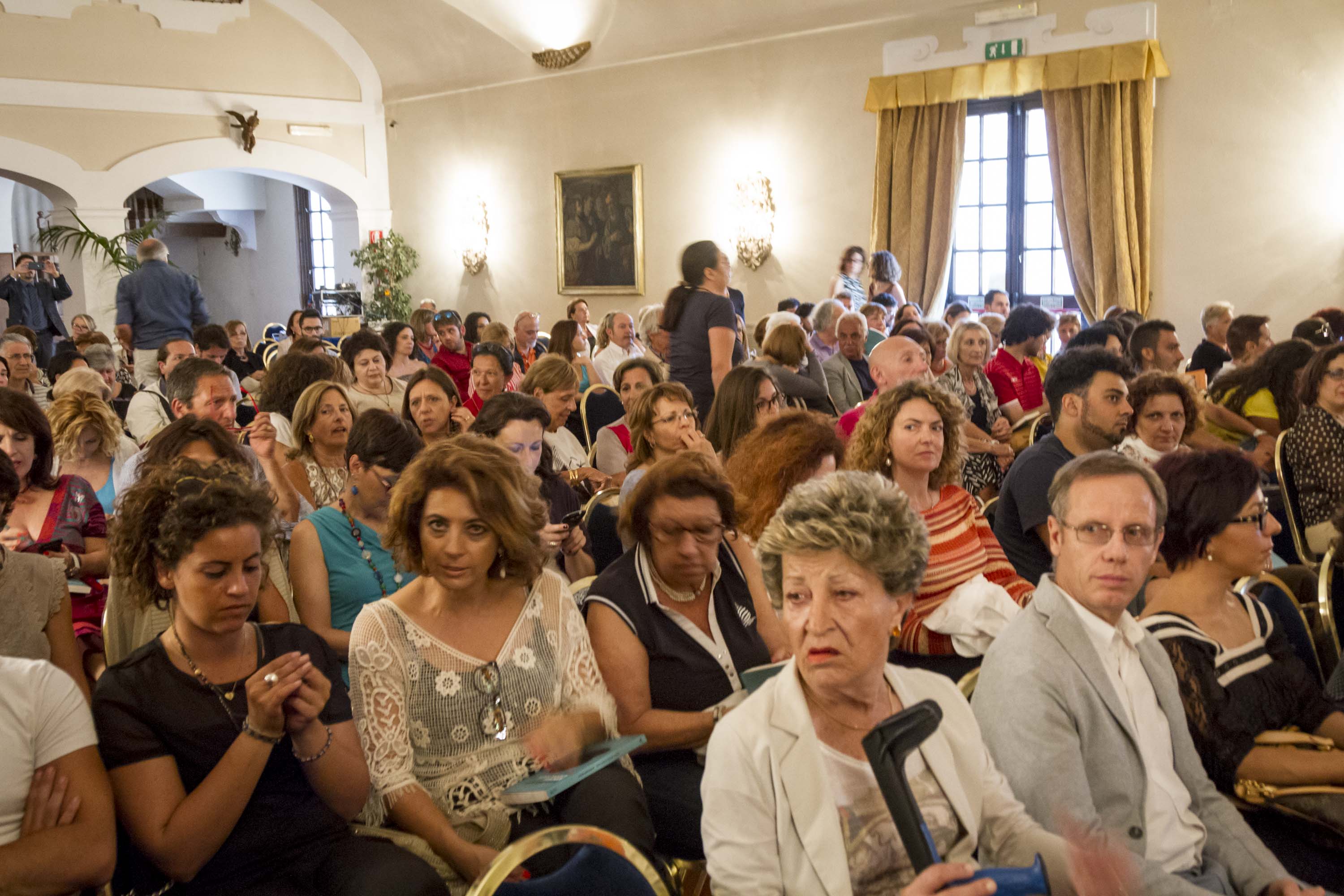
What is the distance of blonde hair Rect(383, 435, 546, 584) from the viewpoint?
2258 millimetres

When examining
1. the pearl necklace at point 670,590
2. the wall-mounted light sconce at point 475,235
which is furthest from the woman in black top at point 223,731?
the wall-mounted light sconce at point 475,235

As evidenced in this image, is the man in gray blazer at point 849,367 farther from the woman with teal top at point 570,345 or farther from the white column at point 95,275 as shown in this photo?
the white column at point 95,275

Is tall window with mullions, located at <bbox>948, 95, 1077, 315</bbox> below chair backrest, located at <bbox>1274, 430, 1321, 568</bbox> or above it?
above

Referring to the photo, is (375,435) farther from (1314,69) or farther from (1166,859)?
(1314,69)

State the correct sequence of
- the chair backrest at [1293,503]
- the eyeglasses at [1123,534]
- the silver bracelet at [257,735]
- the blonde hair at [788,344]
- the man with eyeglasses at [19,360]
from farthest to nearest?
the man with eyeglasses at [19,360] → the blonde hair at [788,344] → the chair backrest at [1293,503] → the eyeglasses at [1123,534] → the silver bracelet at [257,735]

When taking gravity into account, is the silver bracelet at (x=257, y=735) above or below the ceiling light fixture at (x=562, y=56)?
below

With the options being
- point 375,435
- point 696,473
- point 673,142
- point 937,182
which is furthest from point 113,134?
point 696,473

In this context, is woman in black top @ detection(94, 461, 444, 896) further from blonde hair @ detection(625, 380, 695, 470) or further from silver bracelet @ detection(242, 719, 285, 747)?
blonde hair @ detection(625, 380, 695, 470)

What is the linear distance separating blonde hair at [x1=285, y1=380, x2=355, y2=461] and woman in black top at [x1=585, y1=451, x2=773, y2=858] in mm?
1817

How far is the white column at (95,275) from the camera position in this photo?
13367mm

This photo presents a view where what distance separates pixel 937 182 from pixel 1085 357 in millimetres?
7117

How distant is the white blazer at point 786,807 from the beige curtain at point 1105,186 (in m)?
8.75

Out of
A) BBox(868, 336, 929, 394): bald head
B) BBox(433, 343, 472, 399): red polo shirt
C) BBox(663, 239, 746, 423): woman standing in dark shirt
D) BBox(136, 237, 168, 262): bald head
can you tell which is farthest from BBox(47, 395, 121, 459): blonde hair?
BBox(136, 237, 168, 262): bald head

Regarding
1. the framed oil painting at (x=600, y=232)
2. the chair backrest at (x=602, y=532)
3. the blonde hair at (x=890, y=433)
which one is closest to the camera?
the blonde hair at (x=890, y=433)
